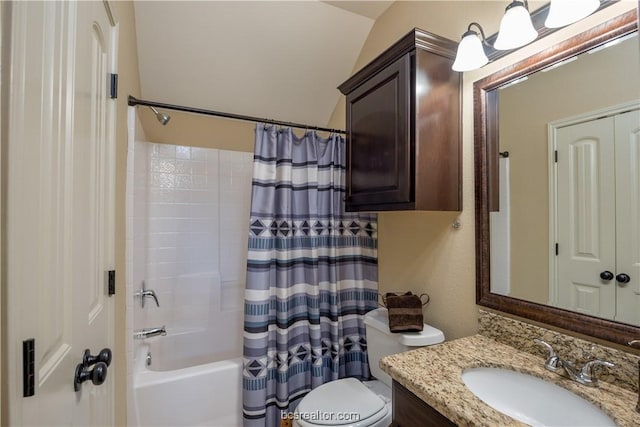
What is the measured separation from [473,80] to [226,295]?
2.37m

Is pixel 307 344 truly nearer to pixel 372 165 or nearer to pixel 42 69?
pixel 372 165

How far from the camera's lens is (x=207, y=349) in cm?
248

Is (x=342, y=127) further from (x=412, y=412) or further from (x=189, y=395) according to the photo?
(x=189, y=395)

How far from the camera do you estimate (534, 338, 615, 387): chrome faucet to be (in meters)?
0.88

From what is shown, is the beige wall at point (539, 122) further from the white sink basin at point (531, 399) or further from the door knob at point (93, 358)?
the door knob at point (93, 358)

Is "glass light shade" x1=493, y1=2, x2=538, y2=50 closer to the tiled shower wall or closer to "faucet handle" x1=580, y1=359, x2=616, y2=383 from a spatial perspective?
"faucet handle" x1=580, y1=359, x2=616, y2=383

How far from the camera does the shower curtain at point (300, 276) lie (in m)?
1.74

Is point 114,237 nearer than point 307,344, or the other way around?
point 114,237

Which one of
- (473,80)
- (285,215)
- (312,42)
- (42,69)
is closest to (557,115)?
(473,80)

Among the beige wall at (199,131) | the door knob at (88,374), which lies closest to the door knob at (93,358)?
the door knob at (88,374)

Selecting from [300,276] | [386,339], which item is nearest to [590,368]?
[386,339]

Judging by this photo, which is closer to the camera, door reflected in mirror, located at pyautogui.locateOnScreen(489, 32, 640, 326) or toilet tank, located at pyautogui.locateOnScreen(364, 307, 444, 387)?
door reflected in mirror, located at pyautogui.locateOnScreen(489, 32, 640, 326)

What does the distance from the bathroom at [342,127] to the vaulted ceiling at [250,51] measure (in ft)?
0.03

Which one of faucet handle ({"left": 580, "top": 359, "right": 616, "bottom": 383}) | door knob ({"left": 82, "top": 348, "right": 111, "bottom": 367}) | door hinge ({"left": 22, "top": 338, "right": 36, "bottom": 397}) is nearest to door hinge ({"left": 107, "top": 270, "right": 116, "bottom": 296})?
door knob ({"left": 82, "top": 348, "right": 111, "bottom": 367})
